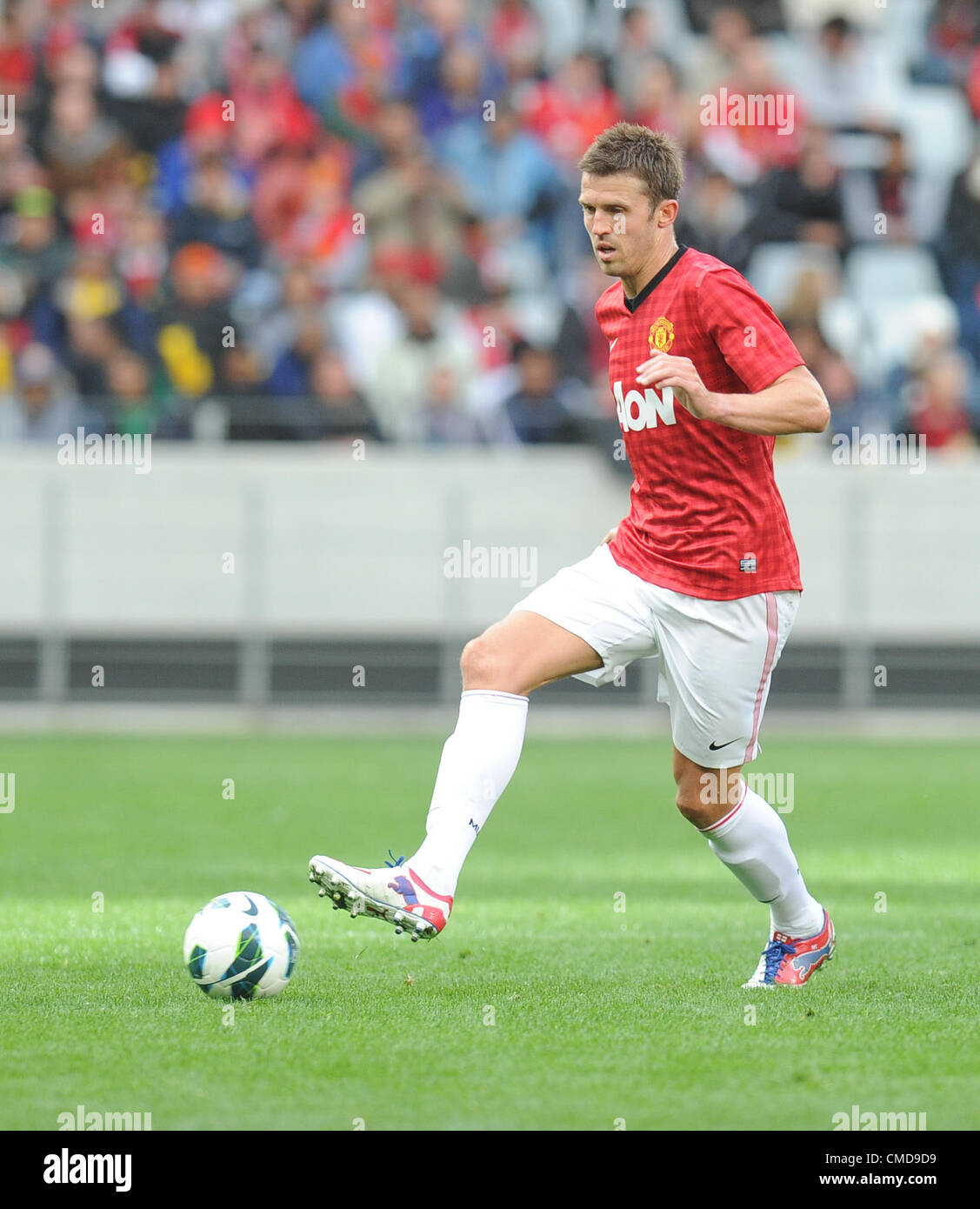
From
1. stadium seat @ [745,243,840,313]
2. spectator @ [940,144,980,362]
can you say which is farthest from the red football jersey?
spectator @ [940,144,980,362]

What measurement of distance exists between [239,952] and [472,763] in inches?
35.1

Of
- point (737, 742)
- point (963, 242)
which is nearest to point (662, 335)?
point (737, 742)

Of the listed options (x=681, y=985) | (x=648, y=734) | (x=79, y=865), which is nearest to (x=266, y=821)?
(x=79, y=865)

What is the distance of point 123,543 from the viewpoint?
18.7m

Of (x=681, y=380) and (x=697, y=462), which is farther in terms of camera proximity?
(x=697, y=462)

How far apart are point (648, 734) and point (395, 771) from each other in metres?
4.05

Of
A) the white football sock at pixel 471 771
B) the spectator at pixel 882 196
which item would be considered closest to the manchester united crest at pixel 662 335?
the white football sock at pixel 471 771

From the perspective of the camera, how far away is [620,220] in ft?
20.5

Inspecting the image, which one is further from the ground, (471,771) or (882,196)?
(882,196)

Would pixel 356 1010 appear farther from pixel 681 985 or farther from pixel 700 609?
pixel 700 609

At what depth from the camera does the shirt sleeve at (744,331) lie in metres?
6.04

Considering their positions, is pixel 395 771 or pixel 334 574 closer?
pixel 395 771

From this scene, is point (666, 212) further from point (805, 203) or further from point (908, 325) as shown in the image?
point (908, 325)
